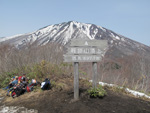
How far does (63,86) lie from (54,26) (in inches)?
2949

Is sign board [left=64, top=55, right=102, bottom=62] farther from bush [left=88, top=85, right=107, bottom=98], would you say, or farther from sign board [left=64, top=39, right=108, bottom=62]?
bush [left=88, top=85, right=107, bottom=98]

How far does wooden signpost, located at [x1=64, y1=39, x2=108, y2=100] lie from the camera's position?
4805 mm

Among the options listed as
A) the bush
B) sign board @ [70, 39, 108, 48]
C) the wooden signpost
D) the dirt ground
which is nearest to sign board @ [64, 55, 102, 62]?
the wooden signpost

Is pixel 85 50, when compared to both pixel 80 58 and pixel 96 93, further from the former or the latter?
pixel 96 93

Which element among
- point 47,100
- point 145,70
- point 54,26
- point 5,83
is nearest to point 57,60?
point 5,83

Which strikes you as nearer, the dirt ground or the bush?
the dirt ground

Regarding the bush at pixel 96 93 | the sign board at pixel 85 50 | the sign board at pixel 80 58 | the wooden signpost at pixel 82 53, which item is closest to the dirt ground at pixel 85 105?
the bush at pixel 96 93

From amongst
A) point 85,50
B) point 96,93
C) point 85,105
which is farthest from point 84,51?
point 85,105

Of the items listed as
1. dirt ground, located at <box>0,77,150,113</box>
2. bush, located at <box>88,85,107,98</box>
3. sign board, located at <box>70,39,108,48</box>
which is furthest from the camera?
sign board, located at <box>70,39,108,48</box>

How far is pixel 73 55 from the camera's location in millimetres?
4793

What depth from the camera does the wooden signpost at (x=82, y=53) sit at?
15.8 ft

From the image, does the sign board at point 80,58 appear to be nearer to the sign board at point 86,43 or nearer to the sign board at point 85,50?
the sign board at point 85,50

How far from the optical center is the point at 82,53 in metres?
4.86

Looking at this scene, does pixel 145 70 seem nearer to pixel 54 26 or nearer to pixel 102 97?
pixel 102 97
